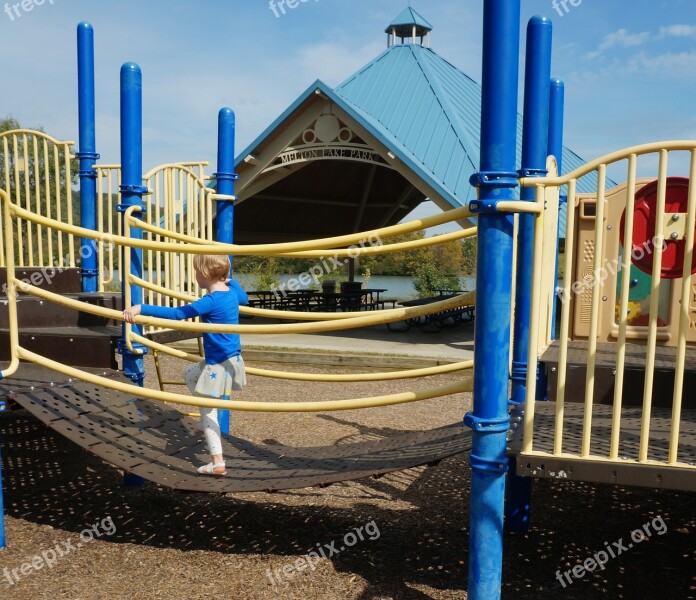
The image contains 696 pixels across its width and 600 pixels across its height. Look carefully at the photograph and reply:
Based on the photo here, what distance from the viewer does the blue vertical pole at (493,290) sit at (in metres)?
2.28

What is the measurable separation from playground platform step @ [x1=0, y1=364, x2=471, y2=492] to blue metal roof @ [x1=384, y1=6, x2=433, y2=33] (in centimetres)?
1404

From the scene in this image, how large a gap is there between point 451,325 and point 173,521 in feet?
34.8

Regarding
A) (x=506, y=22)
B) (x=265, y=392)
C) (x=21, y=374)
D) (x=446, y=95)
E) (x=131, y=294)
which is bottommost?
(x=265, y=392)

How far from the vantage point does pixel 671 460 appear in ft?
7.72

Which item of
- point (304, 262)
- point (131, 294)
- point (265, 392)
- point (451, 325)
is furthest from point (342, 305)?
point (304, 262)

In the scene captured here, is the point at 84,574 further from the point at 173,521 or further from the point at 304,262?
the point at 304,262

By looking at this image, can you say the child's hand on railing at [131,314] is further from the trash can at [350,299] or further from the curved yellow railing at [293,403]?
the trash can at [350,299]

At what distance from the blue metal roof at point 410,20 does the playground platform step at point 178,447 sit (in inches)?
553

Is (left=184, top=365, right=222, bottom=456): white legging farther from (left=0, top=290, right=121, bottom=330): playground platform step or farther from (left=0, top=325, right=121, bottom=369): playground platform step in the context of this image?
(left=0, top=290, right=121, bottom=330): playground platform step

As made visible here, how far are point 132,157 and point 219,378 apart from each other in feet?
5.60

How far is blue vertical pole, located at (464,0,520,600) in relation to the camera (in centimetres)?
228

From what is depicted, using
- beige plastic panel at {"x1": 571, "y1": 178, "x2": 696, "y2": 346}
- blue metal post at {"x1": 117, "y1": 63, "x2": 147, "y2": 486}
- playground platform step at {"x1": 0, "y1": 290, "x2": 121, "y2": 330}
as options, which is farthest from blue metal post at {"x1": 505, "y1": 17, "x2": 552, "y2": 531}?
playground platform step at {"x1": 0, "y1": 290, "x2": 121, "y2": 330}

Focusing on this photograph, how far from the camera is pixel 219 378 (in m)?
3.87

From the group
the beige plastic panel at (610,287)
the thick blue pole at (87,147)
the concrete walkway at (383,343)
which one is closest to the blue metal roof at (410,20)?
the concrete walkway at (383,343)
